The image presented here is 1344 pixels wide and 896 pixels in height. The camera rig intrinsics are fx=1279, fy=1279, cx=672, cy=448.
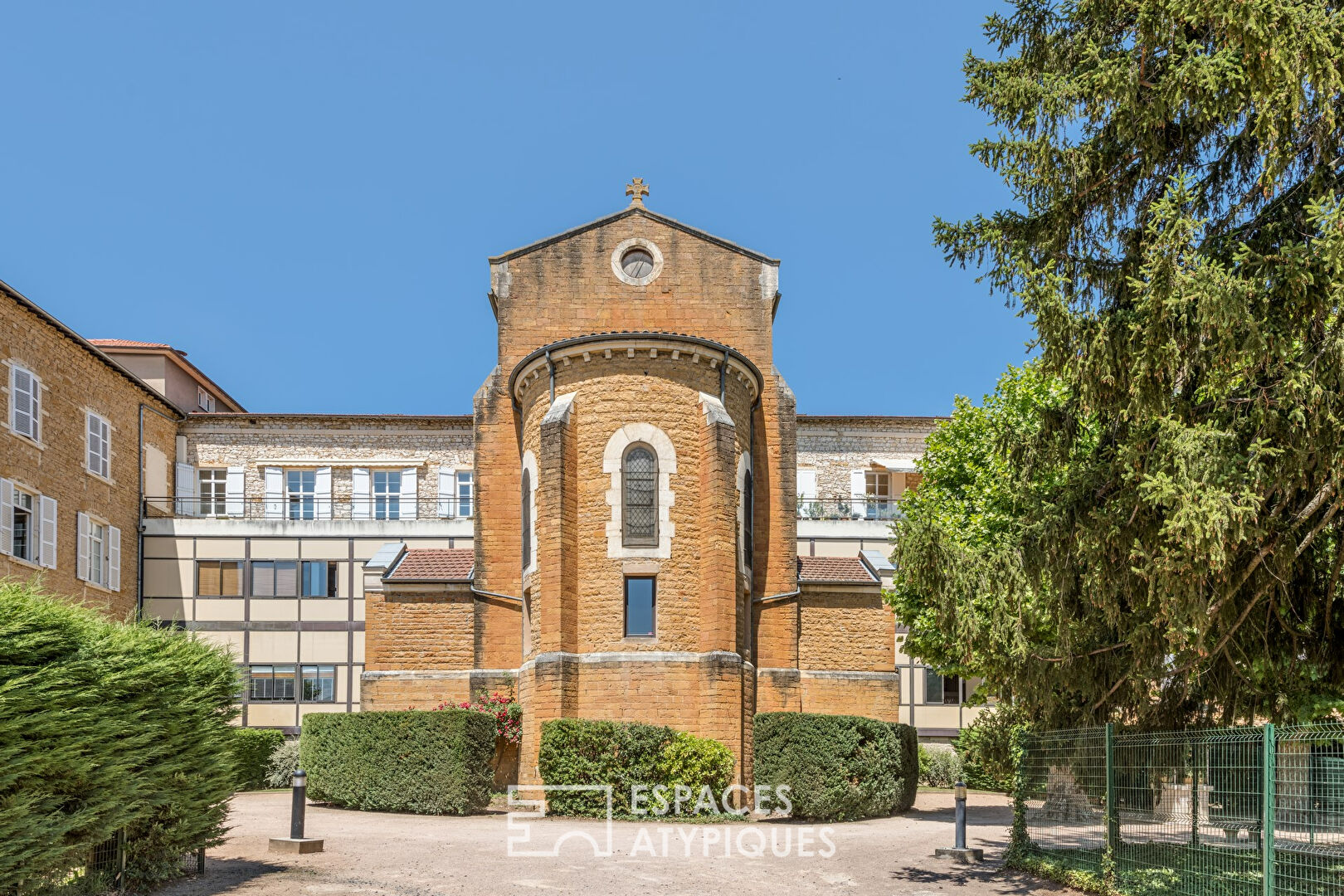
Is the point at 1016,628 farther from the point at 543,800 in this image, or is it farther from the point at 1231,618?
the point at 543,800

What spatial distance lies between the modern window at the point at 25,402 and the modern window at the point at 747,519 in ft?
53.9

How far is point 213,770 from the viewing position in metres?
12.5

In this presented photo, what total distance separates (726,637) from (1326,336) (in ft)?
43.5

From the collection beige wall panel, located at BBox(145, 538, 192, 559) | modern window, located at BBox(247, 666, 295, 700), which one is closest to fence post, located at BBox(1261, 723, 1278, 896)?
modern window, located at BBox(247, 666, 295, 700)

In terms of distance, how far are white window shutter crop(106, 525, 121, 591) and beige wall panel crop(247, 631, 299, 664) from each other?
396 centimetres

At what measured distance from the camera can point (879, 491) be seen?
43.8 metres

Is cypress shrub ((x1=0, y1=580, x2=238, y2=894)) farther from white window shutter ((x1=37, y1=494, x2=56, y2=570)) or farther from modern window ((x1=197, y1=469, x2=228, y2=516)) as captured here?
modern window ((x1=197, y1=469, x2=228, y2=516))

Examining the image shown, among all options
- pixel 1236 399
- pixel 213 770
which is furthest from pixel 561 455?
pixel 1236 399

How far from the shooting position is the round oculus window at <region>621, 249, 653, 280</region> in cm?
2633

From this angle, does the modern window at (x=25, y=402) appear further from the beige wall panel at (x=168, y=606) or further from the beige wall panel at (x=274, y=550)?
the beige wall panel at (x=274, y=550)

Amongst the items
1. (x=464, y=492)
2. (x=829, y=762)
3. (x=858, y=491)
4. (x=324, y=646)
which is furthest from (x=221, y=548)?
(x=829, y=762)

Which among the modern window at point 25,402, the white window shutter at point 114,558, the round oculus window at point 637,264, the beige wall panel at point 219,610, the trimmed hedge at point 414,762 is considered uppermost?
the round oculus window at point 637,264

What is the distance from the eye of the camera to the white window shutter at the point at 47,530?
29.2m

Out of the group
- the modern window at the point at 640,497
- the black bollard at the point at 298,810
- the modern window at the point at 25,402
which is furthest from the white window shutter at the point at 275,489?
the black bollard at the point at 298,810
